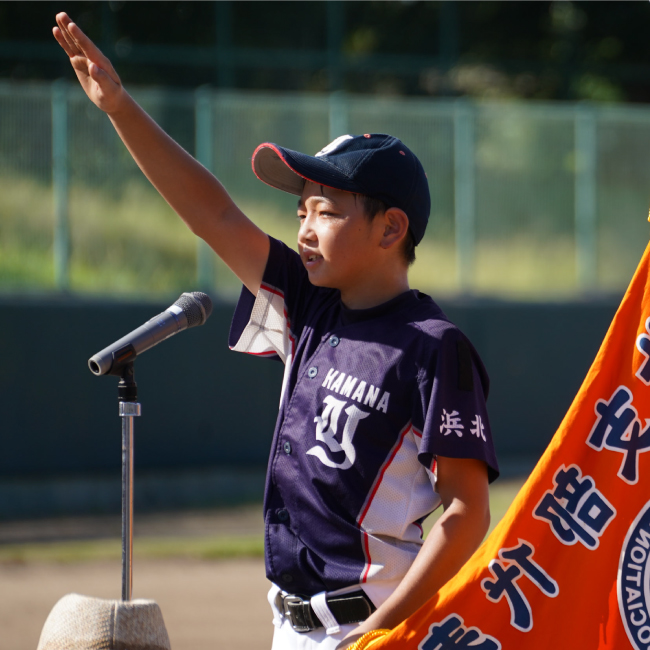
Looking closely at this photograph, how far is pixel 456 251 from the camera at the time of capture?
11.8 metres

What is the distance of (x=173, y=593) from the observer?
649 cm

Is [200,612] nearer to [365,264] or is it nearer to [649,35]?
[365,264]

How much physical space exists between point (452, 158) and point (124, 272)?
4.06 m

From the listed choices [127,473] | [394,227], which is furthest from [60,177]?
[394,227]

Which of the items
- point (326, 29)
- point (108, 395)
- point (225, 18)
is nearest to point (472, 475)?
point (108, 395)

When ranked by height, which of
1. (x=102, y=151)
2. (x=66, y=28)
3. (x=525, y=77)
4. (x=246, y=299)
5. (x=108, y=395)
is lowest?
(x=108, y=395)

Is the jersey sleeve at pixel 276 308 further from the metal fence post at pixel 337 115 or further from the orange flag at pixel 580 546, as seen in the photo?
the metal fence post at pixel 337 115

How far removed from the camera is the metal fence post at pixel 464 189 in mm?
11797

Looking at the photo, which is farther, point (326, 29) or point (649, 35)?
point (649, 35)

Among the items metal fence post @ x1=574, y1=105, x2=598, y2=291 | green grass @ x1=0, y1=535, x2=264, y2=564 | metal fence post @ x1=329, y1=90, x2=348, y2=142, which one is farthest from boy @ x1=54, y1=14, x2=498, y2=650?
metal fence post @ x1=574, y1=105, x2=598, y2=291

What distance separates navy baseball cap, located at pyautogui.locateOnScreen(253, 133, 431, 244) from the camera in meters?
2.20

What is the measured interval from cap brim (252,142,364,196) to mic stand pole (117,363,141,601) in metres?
0.60

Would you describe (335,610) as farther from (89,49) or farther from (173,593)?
(173,593)

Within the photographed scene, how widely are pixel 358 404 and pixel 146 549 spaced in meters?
6.06
